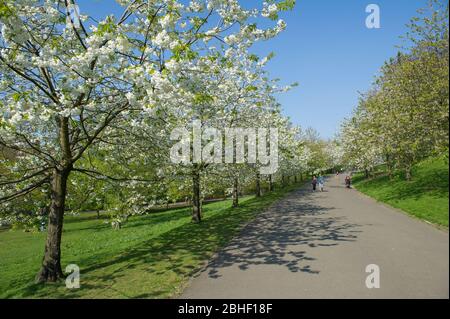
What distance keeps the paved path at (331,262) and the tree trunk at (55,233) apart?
440 cm

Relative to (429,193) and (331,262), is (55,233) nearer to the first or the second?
(331,262)

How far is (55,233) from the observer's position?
31.2 ft

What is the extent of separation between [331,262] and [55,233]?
7.86 metres

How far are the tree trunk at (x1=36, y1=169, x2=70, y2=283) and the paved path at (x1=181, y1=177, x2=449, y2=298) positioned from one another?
4.40 meters

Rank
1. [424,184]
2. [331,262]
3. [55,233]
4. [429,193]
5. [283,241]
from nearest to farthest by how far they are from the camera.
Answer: [429,193]
[424,184]
[331,262]
[55,233]
[283,241]

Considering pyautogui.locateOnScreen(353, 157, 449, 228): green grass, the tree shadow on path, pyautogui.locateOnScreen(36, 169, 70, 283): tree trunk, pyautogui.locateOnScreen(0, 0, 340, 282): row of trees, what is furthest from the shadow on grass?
pyautogui.locateOnScreen(36, 169, 70, 283): tree trunk

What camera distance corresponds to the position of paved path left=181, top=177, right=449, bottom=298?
5363mm

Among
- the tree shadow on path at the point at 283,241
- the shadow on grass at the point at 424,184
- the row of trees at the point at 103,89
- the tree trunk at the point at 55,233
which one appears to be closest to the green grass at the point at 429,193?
the shadow on grass at the point at 424,184

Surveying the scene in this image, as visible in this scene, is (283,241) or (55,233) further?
(283,241)

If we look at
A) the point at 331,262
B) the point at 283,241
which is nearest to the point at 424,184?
the point at 331,262

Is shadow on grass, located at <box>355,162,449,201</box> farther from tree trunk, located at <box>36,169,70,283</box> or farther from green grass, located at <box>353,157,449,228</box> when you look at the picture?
tree trunk, located at <box>36,169,70,283</box>

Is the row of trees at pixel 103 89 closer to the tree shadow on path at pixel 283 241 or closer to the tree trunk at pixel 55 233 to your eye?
the tree trunk at pixel 55 233
